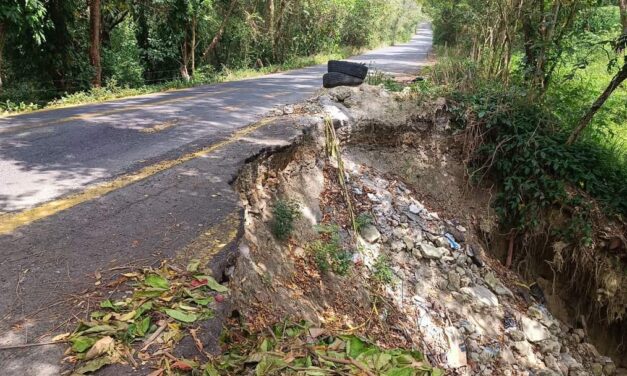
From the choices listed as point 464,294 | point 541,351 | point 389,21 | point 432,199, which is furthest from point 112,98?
point 389,21

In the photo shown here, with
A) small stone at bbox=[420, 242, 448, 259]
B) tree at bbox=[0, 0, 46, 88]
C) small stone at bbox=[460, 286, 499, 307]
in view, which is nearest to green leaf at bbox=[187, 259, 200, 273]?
small stone at bbox=[420, 242, 448, 259]

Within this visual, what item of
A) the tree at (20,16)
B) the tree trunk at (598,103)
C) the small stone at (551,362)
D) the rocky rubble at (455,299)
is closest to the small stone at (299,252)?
the rocky rubble at (455,299)

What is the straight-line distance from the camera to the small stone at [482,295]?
550 centimetres

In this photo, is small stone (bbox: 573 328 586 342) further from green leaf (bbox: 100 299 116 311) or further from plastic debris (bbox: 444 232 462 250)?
green leaf (bbox: 100 299 116 311)

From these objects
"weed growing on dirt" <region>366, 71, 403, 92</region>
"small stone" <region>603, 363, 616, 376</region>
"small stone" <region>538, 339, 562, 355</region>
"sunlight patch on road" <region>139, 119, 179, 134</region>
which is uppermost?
"weed growing on dirt" <region>366, 71, 403, 92</region>

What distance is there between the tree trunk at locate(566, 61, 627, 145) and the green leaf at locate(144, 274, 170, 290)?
6.04 metres

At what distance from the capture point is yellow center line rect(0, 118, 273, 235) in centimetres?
297

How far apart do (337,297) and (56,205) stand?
2.66m

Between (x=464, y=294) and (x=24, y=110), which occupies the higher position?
(x=24, y=110)

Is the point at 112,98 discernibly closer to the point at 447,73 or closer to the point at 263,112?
the point at 263,112

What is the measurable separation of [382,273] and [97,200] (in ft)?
10.4

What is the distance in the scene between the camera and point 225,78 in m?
13.7

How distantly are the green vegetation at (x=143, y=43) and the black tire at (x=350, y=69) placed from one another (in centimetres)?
487

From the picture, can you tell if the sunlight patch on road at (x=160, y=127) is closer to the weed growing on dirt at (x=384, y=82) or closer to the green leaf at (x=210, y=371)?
the weed growing on dirt at (x=384, y=82)
